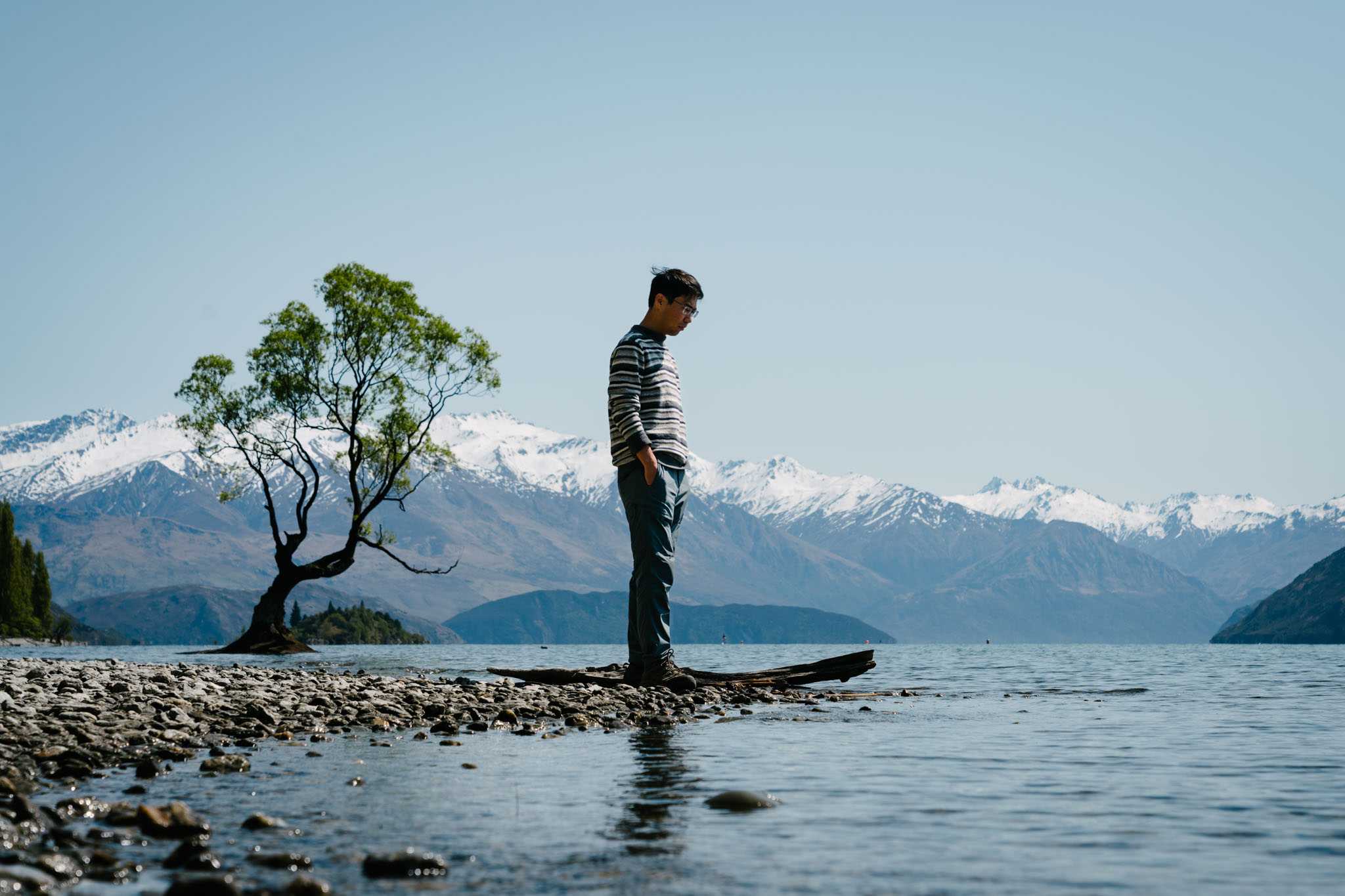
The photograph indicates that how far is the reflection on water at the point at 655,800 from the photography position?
7082 mm

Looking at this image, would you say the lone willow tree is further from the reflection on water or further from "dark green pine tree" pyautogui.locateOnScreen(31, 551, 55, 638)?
"dark green pine tree" pyautogui.locateOnScreen(31, 551, 55, 638)

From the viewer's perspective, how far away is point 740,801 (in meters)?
8.32

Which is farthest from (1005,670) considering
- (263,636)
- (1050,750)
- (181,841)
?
(181,841)

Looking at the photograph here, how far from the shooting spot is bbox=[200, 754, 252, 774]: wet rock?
32.6ft

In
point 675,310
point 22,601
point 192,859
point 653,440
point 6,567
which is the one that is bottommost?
point 192,859

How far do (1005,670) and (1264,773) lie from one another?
3053cm

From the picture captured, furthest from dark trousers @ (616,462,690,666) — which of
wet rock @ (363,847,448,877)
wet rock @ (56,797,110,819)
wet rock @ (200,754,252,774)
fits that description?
wet rock @ (363,847,448,877)

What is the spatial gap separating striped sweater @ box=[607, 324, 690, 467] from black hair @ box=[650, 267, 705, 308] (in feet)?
1.74

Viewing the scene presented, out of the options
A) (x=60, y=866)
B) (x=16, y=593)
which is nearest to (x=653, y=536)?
(x=60, y=866)

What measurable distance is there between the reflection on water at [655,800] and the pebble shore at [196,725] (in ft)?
4.33

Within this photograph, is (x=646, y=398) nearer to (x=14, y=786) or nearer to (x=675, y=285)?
(x=675, y=285)

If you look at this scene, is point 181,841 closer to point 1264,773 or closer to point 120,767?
point 120,767

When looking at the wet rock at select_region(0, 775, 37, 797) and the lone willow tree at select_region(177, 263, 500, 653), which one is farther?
the lone willow tree at select_region(177, 263, 500, 653)

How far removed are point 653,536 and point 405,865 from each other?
9.46m
